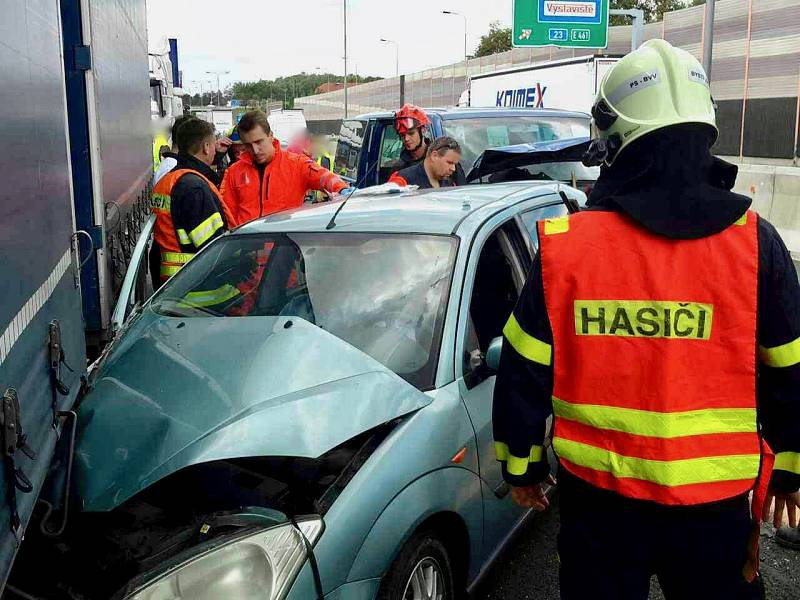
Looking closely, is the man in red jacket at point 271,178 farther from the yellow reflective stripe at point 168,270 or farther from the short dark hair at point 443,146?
the yellow reflective stripe at point 168,270

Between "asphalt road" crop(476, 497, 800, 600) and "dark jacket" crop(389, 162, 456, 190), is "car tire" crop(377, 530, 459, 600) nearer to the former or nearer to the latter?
"asphalt road" crop(476, 497, 800, 600)

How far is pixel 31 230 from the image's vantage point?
2.40 m

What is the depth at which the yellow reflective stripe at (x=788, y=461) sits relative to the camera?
6.47 ft

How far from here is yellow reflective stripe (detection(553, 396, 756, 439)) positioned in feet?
6.10

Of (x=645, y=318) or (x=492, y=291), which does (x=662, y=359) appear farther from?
(x=492, y=291)

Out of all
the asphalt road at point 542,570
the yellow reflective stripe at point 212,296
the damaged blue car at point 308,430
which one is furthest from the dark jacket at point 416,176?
the asphalt road at point 542,570

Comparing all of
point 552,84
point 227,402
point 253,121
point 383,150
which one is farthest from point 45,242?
point 552,84

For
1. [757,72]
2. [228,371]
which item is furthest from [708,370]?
[757,72]

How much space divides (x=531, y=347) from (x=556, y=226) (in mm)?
301

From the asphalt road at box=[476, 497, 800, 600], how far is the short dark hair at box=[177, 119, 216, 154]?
3.23 metres

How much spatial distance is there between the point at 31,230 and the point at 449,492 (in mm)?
1509

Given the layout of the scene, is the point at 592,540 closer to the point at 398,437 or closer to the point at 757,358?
the point at 757,358

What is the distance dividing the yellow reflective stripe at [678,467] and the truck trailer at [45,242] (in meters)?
1.41

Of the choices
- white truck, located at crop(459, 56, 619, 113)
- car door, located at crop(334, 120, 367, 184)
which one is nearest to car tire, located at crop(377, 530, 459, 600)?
car door, located at crop(334, 120, 367, 184)
